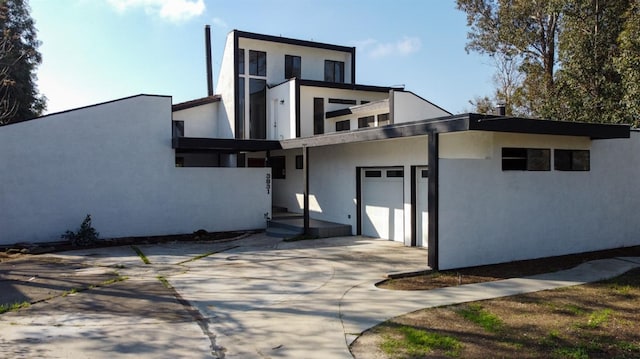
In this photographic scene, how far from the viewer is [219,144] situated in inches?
626

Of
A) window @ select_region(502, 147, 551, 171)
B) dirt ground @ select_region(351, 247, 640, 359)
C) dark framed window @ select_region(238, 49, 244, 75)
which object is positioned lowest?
dirt ground @ select_region(351, 247, 640, 359)

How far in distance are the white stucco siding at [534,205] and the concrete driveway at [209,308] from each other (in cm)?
133

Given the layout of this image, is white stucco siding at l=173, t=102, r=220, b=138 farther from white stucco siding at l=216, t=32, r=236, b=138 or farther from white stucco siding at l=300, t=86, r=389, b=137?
white stucco siding at l=300, t=86, r=389, b=137

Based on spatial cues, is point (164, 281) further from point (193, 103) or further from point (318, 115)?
point (193, 103)

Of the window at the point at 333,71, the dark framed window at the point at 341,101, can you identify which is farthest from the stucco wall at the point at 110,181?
the window at the point at 333,71

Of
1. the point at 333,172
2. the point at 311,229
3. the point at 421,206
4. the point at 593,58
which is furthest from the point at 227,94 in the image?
the point at 593,58

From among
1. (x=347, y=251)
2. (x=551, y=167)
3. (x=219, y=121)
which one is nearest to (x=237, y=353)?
(x=347, y=251)

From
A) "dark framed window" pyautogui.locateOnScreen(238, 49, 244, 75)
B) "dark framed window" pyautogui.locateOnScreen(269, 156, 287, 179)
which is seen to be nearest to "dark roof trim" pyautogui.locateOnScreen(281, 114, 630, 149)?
"dark framed window" pyautogui.locateOnScreen(269, 156, 287, 179)

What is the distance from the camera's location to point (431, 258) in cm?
970

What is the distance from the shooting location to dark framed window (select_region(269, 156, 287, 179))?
20.0m

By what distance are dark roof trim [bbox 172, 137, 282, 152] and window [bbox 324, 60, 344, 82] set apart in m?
7.71

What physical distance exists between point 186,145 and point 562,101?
52.1 ft

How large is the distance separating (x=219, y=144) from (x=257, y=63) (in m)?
6.34

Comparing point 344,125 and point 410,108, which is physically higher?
point 410,108
